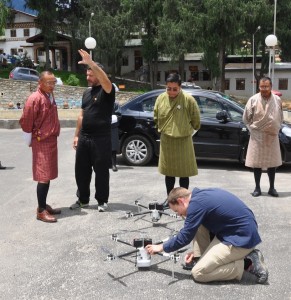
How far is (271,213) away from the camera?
6.10 meters

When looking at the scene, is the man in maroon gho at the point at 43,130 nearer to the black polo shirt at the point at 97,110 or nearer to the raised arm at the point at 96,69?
the black polo shirt at the point at 97,110

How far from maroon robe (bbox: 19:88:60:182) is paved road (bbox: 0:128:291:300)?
65 centimetres

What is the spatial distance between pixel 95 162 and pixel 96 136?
32 cm

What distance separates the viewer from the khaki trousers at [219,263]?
3.94m

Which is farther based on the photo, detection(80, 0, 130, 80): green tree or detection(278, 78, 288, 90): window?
detection(278, 78, 288, 90): window

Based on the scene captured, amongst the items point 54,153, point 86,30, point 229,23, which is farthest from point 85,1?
point 54,153

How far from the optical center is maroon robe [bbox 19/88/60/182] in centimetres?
562

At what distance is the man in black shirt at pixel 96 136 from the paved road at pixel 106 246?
0.36 meters

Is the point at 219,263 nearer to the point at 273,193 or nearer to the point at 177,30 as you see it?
the point at 273,193

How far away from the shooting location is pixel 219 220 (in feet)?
12.9

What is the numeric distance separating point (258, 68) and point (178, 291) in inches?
1750

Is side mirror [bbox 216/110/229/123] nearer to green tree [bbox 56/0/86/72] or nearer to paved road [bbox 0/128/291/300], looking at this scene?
paved road [bbox 0/128/291/300]

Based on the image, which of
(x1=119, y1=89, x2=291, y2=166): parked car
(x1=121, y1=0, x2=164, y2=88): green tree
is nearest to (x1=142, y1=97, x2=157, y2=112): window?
(x1=119, y1=89, x2=291, y2=166): parked car

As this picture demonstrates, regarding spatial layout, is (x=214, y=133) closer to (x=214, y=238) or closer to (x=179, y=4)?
(x=214, y=238)
